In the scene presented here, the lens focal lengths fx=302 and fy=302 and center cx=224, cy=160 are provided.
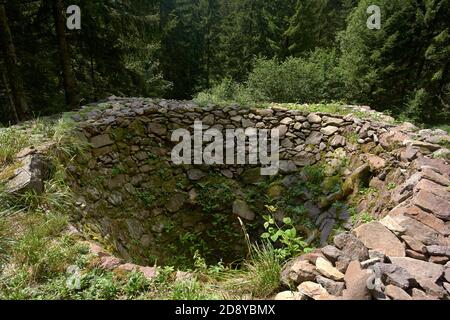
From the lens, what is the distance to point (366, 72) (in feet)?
46.0

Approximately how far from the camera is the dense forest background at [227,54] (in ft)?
25.6

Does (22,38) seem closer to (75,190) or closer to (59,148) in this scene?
(59,148)

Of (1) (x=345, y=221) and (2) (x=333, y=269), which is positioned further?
(1) (x=345, y=221)

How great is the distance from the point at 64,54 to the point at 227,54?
17.9 meters

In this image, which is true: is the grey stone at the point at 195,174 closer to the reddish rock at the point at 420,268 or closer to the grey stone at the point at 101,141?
the grey stone at the point at 101,141

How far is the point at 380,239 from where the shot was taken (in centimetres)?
259

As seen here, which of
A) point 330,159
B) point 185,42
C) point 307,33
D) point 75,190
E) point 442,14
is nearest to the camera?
point 75,190

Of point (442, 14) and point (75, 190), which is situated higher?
point (442, 14)

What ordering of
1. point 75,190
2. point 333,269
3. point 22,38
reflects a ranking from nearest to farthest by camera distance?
point 333,269 → point 75,190 → point 22,38

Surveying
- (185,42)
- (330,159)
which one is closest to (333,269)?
(330,159)

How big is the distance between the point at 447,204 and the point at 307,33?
781 inches

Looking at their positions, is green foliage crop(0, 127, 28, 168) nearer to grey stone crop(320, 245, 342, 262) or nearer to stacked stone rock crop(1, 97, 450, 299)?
stacked stone rock crop(1, 97, 450, 299)

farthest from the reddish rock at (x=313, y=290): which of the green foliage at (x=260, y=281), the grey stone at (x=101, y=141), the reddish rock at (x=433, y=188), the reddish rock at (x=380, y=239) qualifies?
the grey stone at (x=101, y=141)
